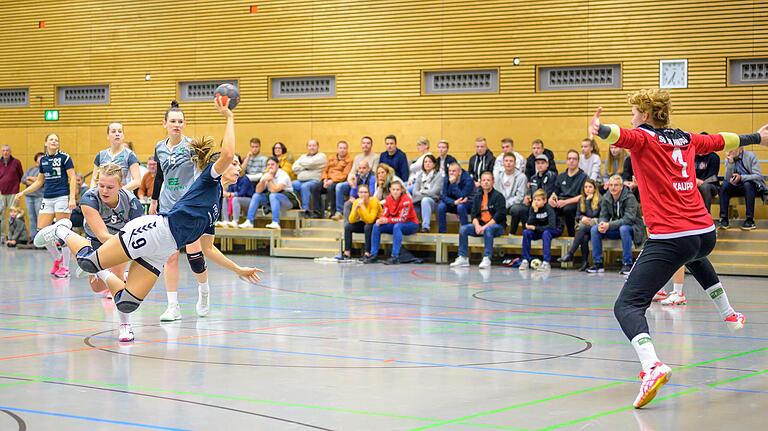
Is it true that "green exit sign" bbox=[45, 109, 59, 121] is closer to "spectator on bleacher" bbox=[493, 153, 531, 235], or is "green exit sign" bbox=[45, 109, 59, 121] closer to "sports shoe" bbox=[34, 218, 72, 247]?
"spectator on bleacher" bbox=[493, 153, 531, 235]

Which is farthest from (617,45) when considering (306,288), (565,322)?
(565,322)

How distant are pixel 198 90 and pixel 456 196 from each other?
8.10 m

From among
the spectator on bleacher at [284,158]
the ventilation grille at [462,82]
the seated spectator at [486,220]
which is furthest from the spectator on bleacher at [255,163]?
the seated spectator at [486,220]

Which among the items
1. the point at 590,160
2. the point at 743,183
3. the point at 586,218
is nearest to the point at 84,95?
the point at 590,160

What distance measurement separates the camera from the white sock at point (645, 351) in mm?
5230

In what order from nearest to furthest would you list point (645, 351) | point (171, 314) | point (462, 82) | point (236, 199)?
point (645, 351)
point (171, 314)
point (236, 199)
point (462, 82)

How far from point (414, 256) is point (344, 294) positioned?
686 cm

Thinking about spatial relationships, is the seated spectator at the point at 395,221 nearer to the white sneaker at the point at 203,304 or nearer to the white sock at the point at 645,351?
the white sneaker at the point at 203,304

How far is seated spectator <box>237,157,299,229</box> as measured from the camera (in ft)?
59.8

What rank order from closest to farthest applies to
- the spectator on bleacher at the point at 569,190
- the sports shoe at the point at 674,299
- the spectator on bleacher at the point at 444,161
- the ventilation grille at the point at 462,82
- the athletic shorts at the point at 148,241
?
1. the athletic shorts at the point at 148,241
2. the sports shoe at the point at 674,299
3. the spectator on bleacher at the point at 569,190
4. the spectator on bleacher at the point at 444,161
5. the ventilation grille at the point at 462,82

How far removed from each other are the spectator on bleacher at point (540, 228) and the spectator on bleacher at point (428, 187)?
6.38 feet

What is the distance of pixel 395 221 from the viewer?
55.2 feet

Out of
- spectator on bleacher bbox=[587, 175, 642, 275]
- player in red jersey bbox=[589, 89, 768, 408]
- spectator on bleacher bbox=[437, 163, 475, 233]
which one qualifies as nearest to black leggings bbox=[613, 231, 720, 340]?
player in red jersey bbox=[589, 89, 768, 408]

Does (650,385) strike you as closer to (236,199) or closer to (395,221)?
(395,221)
